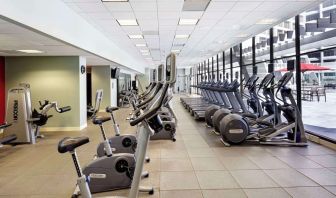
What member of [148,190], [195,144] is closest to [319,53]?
[195,144]

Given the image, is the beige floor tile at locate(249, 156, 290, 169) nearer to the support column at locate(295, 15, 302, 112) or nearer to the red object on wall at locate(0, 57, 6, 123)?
the support column at locate(295, 15, 302, 112)

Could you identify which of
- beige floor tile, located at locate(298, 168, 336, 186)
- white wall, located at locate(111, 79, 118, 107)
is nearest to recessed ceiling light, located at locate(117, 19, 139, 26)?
beige floor tile, located at locate(298, 168, 336, 186)

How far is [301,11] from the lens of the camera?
6305mm

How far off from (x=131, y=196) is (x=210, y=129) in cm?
545

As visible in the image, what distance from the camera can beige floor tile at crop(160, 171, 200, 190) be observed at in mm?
3461

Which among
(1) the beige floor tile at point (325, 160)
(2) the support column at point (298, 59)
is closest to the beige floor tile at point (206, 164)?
(1) the beige floor tile at point (325, 160)

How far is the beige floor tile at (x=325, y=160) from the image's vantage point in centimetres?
431

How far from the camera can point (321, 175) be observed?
381cm

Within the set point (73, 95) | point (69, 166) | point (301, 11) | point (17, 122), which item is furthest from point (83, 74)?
point (301, 11)

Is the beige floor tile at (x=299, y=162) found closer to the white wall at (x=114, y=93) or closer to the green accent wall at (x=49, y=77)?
the green accent wall at (x=49, y=77)

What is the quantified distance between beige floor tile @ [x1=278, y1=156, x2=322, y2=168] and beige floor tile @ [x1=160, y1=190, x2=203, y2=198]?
1.84 meters

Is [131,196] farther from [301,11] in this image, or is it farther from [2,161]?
[301,11]

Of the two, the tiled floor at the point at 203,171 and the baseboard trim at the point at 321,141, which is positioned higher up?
the baseboard trim at the point at 321,141

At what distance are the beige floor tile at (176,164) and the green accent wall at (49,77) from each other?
4299 mm
